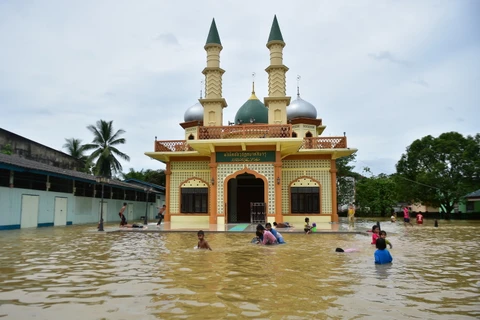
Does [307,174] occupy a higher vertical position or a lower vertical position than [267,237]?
higher

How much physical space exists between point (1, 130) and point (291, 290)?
30.3 metres

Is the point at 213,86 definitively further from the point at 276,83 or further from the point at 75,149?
the point at 75,149

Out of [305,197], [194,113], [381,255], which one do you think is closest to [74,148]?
[194,113]

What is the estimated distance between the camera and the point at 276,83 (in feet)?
82.4

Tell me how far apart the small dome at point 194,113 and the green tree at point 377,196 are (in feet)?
67.2

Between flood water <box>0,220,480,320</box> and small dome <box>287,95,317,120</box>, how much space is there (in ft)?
65.5

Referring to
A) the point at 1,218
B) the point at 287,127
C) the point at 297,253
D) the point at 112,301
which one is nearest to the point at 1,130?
the point at 1,218

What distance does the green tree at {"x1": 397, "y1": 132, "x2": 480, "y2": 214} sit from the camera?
106 ft

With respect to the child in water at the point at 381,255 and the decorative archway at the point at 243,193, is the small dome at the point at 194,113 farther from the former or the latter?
the child in water at the point at 381,255

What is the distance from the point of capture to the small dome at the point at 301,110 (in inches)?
1174

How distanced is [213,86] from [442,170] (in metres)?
20.8

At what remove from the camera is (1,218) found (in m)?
19.2

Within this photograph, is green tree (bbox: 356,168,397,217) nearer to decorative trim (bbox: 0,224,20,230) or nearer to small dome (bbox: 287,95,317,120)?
small dome (bbox: 287,95,317,120)

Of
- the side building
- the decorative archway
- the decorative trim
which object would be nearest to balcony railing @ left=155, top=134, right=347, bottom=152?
the side building
